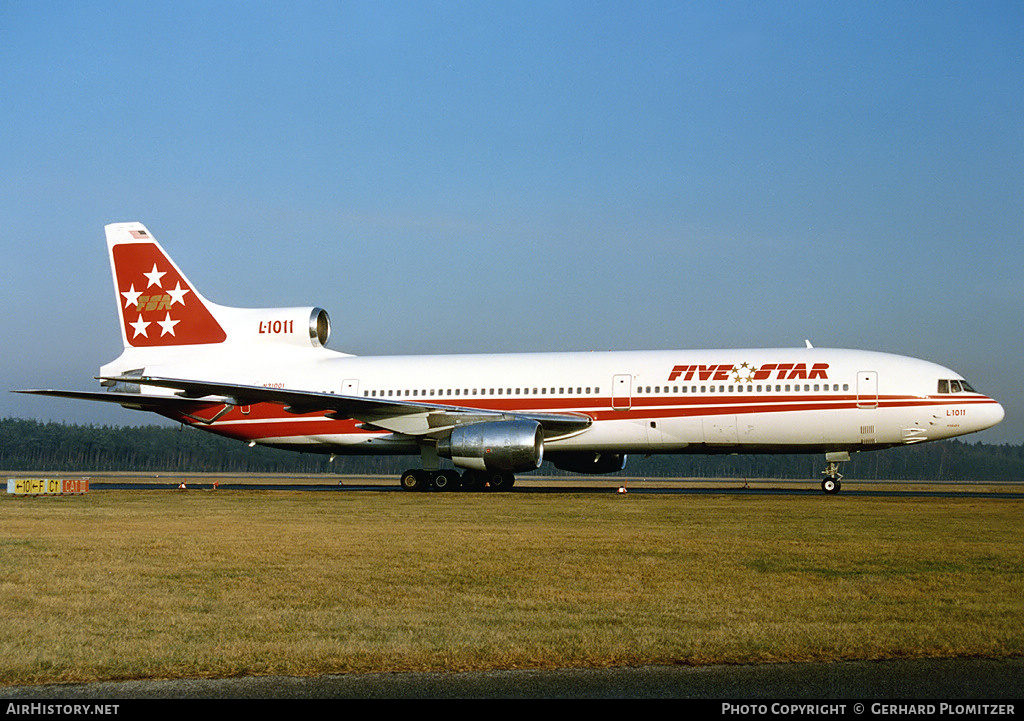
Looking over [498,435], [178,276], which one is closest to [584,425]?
[498,435]

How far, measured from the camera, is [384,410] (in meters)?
31.2

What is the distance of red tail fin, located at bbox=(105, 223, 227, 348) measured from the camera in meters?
36.1

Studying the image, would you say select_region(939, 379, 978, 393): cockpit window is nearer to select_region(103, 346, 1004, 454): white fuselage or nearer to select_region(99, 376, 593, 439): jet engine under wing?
select_region(103, 346, 1004, 454): white fuselage

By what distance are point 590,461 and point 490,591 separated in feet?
70.5

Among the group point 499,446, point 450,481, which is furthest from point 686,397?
point 450,481

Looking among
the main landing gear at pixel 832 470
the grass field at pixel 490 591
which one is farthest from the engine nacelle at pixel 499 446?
the main landing gear at pixel 832 470

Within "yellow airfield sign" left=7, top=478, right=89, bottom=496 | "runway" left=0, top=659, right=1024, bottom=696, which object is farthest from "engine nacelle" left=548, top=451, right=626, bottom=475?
"runway" left=0, top=659, right=1024, bottom=696

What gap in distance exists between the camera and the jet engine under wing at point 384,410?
30.4m

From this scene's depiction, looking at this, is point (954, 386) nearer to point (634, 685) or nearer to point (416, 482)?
point (416, 482)

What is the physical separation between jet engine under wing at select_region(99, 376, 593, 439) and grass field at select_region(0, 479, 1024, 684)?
933 centimetres

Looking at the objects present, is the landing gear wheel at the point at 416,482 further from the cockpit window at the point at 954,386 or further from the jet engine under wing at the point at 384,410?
the cockpit window at the point at 954,386

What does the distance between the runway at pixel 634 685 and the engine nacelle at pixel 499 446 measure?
20.6 metres

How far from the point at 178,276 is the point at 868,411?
75.9ft
